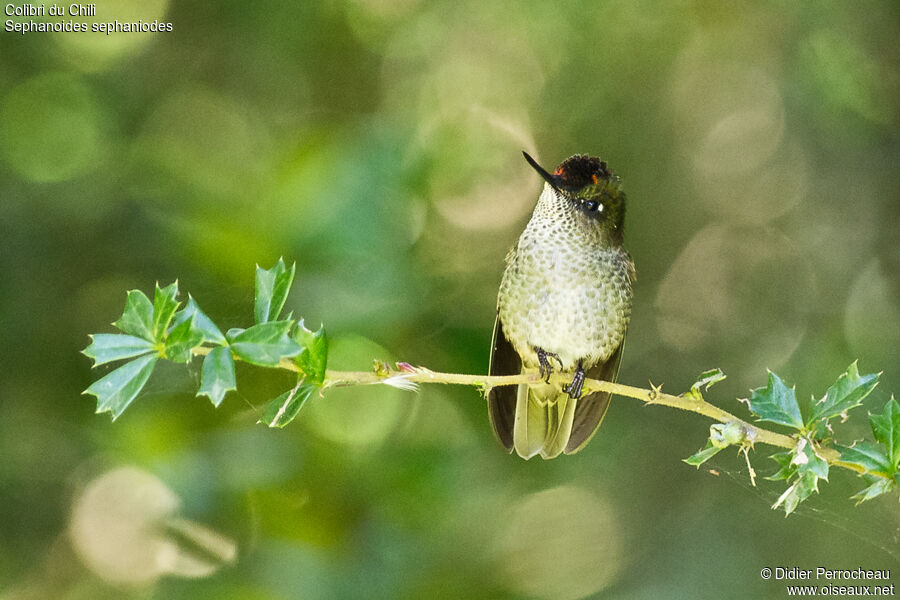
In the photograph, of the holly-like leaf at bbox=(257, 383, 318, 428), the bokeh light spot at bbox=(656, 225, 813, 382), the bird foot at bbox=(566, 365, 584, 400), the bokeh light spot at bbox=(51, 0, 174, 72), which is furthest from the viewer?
the bokeh light spot at bbox=(656, 225, 813, 382)

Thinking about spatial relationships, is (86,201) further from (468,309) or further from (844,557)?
(844,557)

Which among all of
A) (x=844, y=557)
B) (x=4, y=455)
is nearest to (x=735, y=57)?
(x=844, y=557)

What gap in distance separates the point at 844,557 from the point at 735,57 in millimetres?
2753

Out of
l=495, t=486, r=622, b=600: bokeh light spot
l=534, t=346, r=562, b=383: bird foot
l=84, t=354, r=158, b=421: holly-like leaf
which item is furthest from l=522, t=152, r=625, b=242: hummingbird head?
l=495, t=486, r=622, b=600: bokeh light spot

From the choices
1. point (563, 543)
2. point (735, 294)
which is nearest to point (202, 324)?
point (563, 543)

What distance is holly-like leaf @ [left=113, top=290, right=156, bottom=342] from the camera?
148cm

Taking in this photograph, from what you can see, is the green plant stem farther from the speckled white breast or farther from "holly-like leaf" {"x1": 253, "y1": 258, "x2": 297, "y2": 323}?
the speckled white breast

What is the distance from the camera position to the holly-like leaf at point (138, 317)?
1.48m

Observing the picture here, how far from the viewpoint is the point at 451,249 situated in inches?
180

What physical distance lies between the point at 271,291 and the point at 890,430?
3.88 ft

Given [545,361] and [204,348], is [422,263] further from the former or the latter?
[204,348]

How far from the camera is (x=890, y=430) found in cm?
173

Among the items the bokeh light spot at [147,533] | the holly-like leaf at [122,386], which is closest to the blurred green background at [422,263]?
the bokeh light spot at [147,533]

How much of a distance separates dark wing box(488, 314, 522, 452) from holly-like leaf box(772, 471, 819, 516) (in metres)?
1.28
